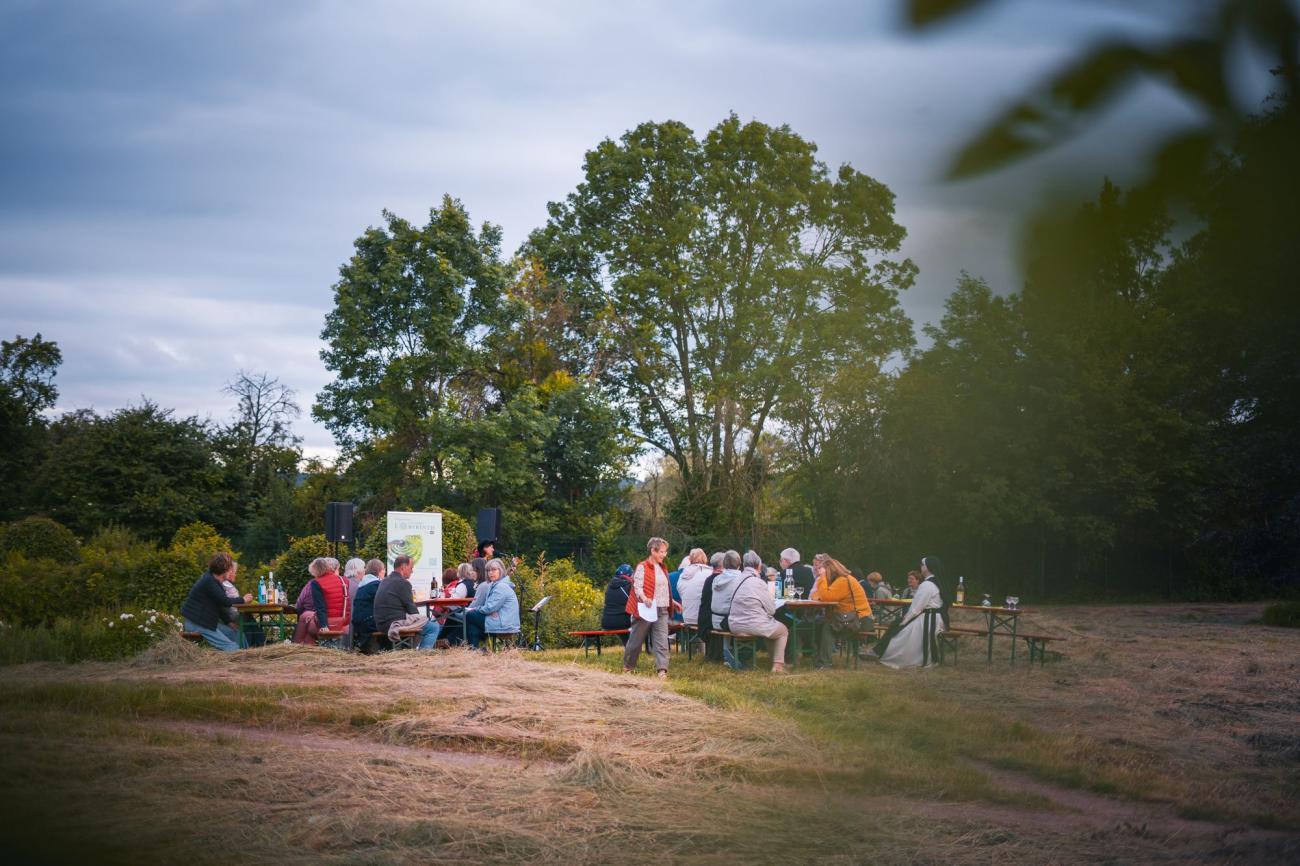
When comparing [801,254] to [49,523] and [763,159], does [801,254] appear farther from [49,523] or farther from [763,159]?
[49,523]

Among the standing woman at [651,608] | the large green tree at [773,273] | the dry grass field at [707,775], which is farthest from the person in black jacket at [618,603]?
the large green tree at [773,273]

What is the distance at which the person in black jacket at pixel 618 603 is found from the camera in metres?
12.6

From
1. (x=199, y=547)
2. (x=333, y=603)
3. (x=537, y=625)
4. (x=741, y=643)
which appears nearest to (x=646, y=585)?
(x=741, y=643)

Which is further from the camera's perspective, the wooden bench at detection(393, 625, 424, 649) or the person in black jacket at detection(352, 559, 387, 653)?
the person in black jacket at detection(352, 559, 387, 653)

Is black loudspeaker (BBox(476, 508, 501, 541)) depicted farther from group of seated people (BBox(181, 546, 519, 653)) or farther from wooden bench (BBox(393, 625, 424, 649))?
wooden bench (BBox(393, 625, 424, 649))

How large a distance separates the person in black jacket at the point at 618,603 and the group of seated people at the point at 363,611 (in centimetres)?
118

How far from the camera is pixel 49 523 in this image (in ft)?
56.1

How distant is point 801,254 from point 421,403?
24.9 meters

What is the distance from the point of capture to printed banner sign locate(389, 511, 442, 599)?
1788 cm

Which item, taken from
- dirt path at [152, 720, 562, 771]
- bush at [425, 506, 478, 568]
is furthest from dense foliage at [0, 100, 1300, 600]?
bush at [425, 506, 478, 568]

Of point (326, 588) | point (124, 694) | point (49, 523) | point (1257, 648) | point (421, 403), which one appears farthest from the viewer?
point (421, 403)

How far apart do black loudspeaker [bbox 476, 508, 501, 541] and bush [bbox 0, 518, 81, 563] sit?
7174 mm

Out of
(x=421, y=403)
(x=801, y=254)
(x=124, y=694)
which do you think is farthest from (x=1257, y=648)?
(x=421, y=403)

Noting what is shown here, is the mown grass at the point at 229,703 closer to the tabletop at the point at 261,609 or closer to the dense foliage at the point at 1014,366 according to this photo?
the dense foliage at the point at 1014,366
